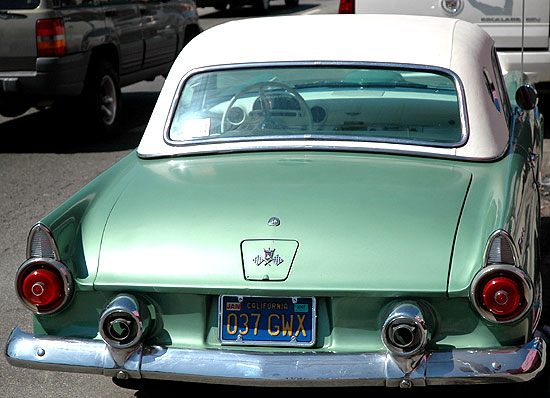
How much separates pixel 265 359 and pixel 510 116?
2.23m

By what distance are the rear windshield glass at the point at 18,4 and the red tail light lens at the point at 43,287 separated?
589cm

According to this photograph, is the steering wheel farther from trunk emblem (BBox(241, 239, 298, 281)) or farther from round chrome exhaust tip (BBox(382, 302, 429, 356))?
round chrome exhaust tip (BBox(382, 302, 429, 356))

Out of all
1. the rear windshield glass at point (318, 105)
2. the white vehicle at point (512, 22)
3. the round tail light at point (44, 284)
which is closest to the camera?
the round tail light at point (44, 284)

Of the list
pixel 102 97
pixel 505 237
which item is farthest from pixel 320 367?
pixel 102 97

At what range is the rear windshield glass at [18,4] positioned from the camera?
8.99 m

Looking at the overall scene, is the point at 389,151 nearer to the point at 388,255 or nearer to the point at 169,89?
the point at 388,255

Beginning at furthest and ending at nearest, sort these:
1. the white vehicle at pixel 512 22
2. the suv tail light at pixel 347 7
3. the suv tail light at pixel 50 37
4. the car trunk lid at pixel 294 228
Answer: the suv tail light at pixel 347 7
the suv tail light at pixel 50 37
the white vehicle at pixel 512 22
the car trunk lid at pixel 294 228

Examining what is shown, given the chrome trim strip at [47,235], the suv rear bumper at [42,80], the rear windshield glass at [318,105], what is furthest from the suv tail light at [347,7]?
the chrome trim strip at [47,235]

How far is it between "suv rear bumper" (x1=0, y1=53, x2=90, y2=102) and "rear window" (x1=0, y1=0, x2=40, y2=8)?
0.51 m

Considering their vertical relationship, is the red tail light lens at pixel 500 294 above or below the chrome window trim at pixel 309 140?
below

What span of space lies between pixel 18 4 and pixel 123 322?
6.33 meters

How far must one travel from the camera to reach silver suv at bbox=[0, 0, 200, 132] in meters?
9.00

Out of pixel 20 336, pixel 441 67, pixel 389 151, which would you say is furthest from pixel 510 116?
pixel 20 336

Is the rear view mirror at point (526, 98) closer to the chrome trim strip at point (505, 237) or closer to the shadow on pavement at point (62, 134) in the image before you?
the chrome trim strip at point (505, 237)
